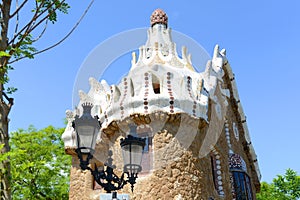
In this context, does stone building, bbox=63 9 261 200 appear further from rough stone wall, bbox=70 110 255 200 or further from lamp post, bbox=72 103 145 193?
lamp post, bbox=72 103 145 193

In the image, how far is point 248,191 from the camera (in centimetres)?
1048

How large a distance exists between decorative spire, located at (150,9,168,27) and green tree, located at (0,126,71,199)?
6158 mm

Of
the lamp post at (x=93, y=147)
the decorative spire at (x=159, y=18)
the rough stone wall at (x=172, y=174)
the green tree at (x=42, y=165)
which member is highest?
the decorative spire at (x=159, y=18)

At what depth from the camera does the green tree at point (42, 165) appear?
1307cm

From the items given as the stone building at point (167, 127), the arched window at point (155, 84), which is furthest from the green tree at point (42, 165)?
the arched window at point (155, 84)

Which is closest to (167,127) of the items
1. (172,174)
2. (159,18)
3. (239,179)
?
(172,174)

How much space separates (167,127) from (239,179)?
3.49 metres

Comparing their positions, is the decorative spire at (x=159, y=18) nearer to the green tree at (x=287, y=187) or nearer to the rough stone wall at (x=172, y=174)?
the rough stone wall at (x=172, y=174)

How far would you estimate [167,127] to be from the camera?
Answer: 26.3ft

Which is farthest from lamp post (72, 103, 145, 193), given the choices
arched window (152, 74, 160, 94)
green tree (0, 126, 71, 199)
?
green tree (0, 126, 71, 199)

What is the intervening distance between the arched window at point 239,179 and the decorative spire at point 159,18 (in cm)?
436

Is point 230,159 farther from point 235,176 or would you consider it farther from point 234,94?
point 234,94

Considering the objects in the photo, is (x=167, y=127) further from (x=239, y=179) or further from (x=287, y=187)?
(x=287, y=187)

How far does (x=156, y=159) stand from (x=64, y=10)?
157 inches
